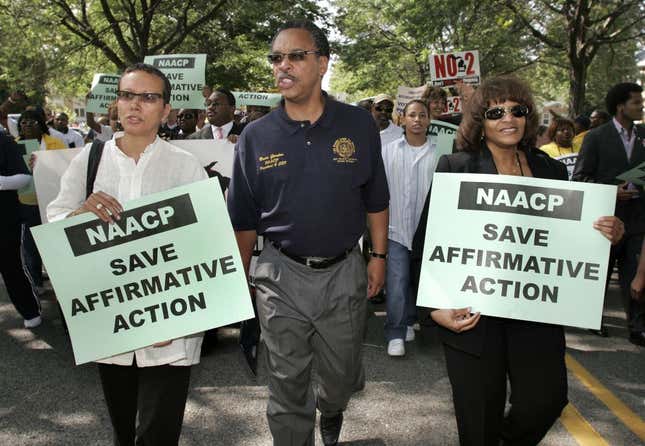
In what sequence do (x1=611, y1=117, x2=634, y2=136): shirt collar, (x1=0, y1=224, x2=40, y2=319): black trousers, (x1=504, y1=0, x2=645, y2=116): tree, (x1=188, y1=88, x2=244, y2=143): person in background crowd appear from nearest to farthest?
(x1=611, y1=117, x2=634, y2=136): shirt collar → (x1=0, y1=224, x2=40, y2=319): black trousers → (x1=188, y1=88, x2=244, y2=143): person in background crowd → (x1=504, y1=0, x2=645, y2=116): tree

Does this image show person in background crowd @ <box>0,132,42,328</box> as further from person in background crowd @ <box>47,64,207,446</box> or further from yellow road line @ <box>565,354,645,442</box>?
yellow road line @ <box>565,354,645,442</box>

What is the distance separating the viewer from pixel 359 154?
3.09m

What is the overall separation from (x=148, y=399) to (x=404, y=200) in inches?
118

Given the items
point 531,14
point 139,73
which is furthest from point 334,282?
point 531,14

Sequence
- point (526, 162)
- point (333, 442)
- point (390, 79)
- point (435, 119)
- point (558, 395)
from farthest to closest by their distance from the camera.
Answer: point (390, 79) < point (435, 119) < point (333, 442) < point (526, 162) < point (558, 395)

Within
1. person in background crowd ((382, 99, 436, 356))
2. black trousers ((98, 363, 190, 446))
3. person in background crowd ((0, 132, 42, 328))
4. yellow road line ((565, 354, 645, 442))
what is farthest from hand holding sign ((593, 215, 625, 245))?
person in background crowd ((0, 132, 42, 328))

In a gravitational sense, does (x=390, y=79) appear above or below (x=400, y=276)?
above

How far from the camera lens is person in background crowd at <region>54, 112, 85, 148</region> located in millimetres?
12048

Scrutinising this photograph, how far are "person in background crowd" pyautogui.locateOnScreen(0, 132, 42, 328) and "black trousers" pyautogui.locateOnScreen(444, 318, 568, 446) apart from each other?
4.13m

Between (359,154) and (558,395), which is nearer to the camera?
(558,395)

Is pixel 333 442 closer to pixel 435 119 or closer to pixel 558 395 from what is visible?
pixel 558 395

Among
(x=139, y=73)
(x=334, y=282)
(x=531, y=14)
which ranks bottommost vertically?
(x=334, y=282)

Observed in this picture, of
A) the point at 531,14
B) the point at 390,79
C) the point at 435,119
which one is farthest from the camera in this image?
the point at 390,79

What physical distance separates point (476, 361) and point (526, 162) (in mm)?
974
